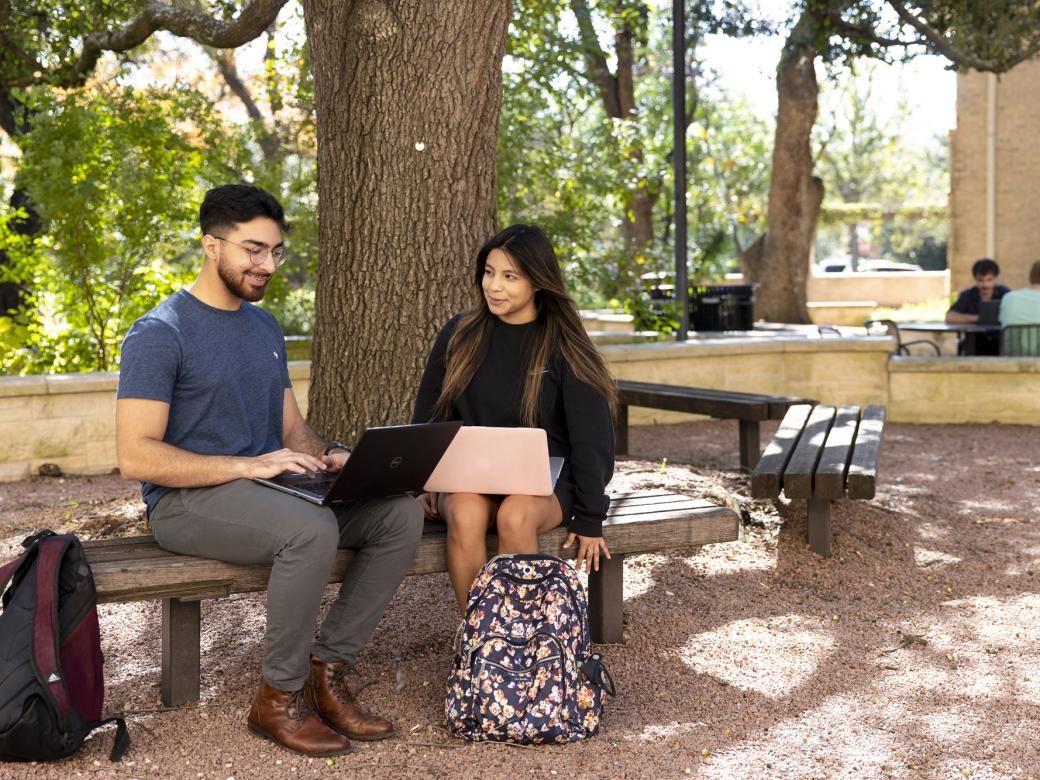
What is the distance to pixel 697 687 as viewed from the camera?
14.2 feet

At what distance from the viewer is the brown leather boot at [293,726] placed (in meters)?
3.66

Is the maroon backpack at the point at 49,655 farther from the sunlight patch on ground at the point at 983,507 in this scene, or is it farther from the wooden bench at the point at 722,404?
the sunlight patch on ground at the point at 983,507

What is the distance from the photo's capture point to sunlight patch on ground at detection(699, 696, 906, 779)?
362cm

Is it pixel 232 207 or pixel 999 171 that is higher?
pixel 999 171

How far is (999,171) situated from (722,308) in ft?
27.1

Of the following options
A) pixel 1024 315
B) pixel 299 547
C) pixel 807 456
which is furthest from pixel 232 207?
pixel 1024 315

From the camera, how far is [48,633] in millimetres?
3439

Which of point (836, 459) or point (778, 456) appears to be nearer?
point (836, 459)

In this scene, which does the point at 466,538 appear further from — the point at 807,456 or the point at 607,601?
the point at 807,456

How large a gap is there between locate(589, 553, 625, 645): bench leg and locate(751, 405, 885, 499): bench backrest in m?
1.01

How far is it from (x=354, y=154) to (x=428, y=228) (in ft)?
1.45

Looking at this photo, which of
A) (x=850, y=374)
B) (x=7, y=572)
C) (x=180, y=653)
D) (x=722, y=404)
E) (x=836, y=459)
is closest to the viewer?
(x=7, y=572)

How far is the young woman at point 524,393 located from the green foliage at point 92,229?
566 cm

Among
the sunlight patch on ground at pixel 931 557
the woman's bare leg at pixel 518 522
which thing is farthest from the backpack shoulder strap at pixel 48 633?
the sunlight patch on ground at pixel 931 557
